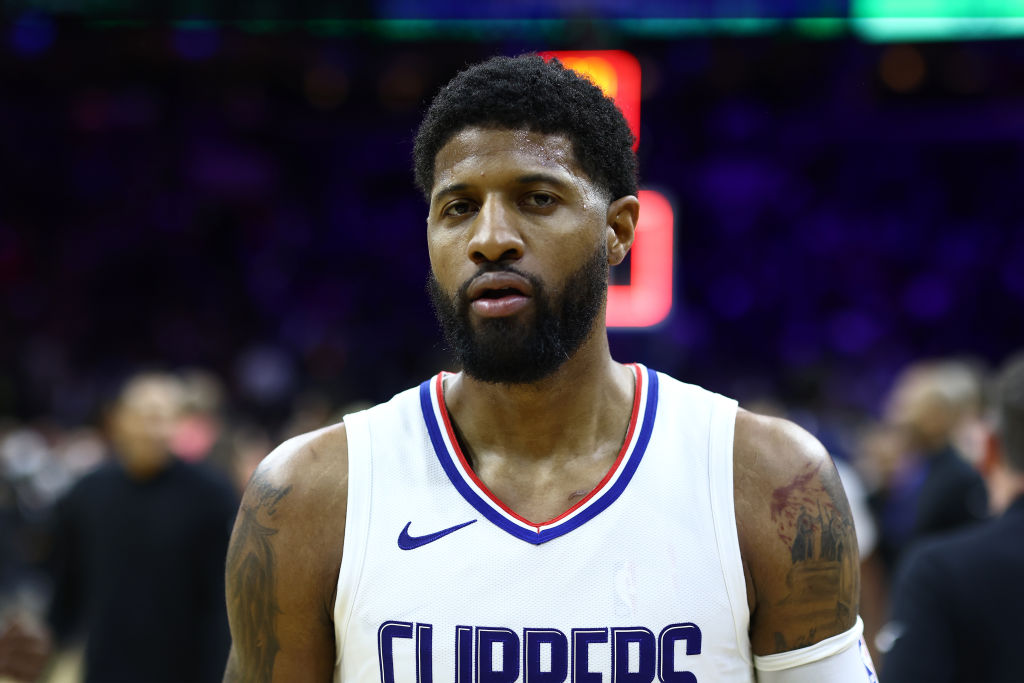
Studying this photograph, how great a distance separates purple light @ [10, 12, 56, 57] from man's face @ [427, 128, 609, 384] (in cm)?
1203

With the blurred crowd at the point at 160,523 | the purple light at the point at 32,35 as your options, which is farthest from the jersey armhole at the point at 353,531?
the purple light at the point at 32,35

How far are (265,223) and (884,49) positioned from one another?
10.1 meters

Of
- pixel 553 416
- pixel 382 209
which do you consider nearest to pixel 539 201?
pixel 553 416

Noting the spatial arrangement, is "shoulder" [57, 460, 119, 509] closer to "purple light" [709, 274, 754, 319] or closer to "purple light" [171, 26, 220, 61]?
"purple light" [171, 26, 220, 61]

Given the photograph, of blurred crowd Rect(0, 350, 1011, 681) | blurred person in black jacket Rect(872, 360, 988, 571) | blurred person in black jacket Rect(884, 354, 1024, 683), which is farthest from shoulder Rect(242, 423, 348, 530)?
blurred person in black jacket Rect(872, 360, 988, 571)

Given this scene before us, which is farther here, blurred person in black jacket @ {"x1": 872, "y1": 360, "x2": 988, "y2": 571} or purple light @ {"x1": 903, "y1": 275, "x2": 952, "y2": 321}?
purple light @ {"x1": 903, "y1": 275, "x2": 952, "y2": 321}

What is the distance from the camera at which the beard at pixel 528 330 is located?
194cm

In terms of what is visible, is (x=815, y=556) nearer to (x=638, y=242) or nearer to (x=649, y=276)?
(x=649, y=276)

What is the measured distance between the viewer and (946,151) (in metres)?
18.8

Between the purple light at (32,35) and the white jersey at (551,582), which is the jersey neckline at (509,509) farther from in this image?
the purple light at (32,35)

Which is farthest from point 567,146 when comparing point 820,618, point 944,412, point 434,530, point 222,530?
point 944,412

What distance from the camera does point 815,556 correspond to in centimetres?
188

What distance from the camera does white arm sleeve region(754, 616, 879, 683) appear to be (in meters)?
1.86

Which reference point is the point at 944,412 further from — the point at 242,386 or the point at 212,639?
the point at 242,386
